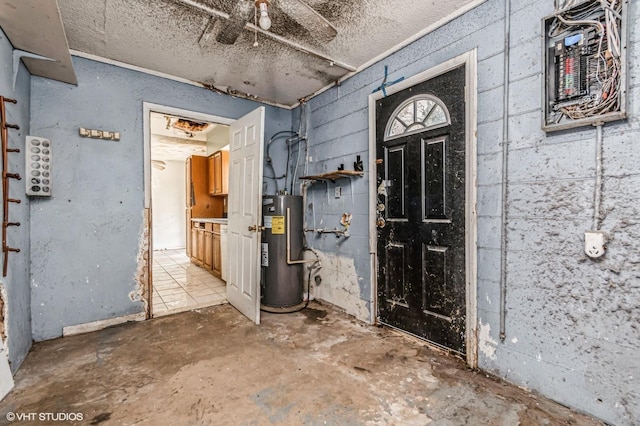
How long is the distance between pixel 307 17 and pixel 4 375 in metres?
3.05

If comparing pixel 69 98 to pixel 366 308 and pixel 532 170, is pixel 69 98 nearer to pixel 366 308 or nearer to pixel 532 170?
pixel 366 308

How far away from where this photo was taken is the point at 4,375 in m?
1.72

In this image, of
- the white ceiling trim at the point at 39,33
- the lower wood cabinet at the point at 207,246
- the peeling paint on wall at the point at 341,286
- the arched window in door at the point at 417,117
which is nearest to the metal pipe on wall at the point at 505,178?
the arched window in door at the point at 417,117

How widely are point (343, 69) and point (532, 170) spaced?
2.08 m

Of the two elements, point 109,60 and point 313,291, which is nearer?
point 109,60

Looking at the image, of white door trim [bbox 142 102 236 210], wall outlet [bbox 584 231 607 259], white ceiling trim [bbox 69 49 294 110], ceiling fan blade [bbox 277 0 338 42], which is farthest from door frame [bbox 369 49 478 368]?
white door trim [bbox 142 102 236 210]

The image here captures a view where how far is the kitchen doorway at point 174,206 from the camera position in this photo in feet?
10.1

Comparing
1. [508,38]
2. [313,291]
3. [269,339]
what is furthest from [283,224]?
[508,38]

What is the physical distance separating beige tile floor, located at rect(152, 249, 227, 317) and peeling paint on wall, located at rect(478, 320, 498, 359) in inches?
110

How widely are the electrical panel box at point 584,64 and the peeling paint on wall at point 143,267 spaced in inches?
137

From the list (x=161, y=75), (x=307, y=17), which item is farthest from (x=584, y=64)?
(x=161, y=75)

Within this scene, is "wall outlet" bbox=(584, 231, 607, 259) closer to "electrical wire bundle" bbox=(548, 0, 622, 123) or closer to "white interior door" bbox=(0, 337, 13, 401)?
"electrical wire bundle" bbox=(548, 0, 622, 123)

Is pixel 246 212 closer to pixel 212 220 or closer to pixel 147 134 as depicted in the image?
pixel 147 134

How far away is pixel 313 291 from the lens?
3.64 metres
